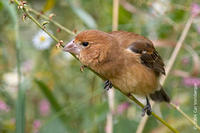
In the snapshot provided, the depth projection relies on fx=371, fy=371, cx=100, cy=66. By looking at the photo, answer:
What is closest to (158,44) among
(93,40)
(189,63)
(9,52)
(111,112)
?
(189,63)

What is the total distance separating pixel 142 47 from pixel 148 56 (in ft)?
0.36

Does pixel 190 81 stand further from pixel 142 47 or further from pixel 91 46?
pixel 91 46

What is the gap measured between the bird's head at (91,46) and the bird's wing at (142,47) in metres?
0.25

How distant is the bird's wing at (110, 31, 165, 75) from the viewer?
2.74m

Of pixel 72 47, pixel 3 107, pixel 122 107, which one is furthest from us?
pixel 122 107

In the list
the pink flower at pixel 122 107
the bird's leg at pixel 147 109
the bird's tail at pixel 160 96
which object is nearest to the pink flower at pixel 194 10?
the bird's tail at pixel 160 96

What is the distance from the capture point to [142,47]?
2887mm

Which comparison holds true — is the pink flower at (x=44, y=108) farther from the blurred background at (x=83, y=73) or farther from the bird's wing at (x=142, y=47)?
the bird's wing at (x=142, y=47)

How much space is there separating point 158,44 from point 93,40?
3.86 ft

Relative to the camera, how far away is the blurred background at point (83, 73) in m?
3.11

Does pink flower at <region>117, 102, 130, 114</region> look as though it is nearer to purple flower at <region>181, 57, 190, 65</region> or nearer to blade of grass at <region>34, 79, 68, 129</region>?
blade of grass at <region>34, 79, 68, 129</region>

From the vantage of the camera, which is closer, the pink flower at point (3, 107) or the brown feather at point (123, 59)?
the brown feather at point (123, 59)

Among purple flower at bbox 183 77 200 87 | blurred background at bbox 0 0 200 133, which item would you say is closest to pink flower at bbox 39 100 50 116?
blurred background at bbox 0 0 200 133

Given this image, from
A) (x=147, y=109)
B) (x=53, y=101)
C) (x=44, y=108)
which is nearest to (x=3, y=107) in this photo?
(x=53, y=101)
